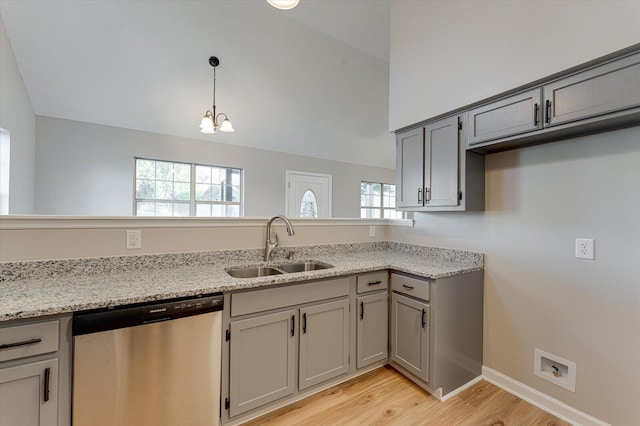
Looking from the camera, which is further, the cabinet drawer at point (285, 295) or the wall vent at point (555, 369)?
the wall vent at point (555, 369)

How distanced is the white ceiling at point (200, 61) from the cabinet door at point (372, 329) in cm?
289

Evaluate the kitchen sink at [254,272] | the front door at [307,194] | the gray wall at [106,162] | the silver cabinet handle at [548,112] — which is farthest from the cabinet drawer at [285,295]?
the front door at [307,194]

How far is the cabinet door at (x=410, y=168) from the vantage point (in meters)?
2.38

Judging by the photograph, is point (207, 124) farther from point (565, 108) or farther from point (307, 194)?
point (565, 108)

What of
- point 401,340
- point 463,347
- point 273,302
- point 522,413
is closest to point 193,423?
point 273,302

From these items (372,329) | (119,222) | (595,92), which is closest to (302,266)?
(372,329)

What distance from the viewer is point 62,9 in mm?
2807

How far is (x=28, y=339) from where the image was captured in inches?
45.4

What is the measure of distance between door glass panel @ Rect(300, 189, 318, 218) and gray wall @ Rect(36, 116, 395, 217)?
0.67 m

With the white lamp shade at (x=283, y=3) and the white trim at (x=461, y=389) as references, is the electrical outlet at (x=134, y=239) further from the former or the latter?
the white trim at (x=461, y=389)

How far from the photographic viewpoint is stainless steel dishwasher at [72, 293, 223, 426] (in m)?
1.26

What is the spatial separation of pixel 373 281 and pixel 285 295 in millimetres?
743

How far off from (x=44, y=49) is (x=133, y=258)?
2997 mm

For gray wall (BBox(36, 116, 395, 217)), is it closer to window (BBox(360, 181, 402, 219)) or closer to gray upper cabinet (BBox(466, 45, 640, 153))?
window (BBox(360, 181, 402, 219))
